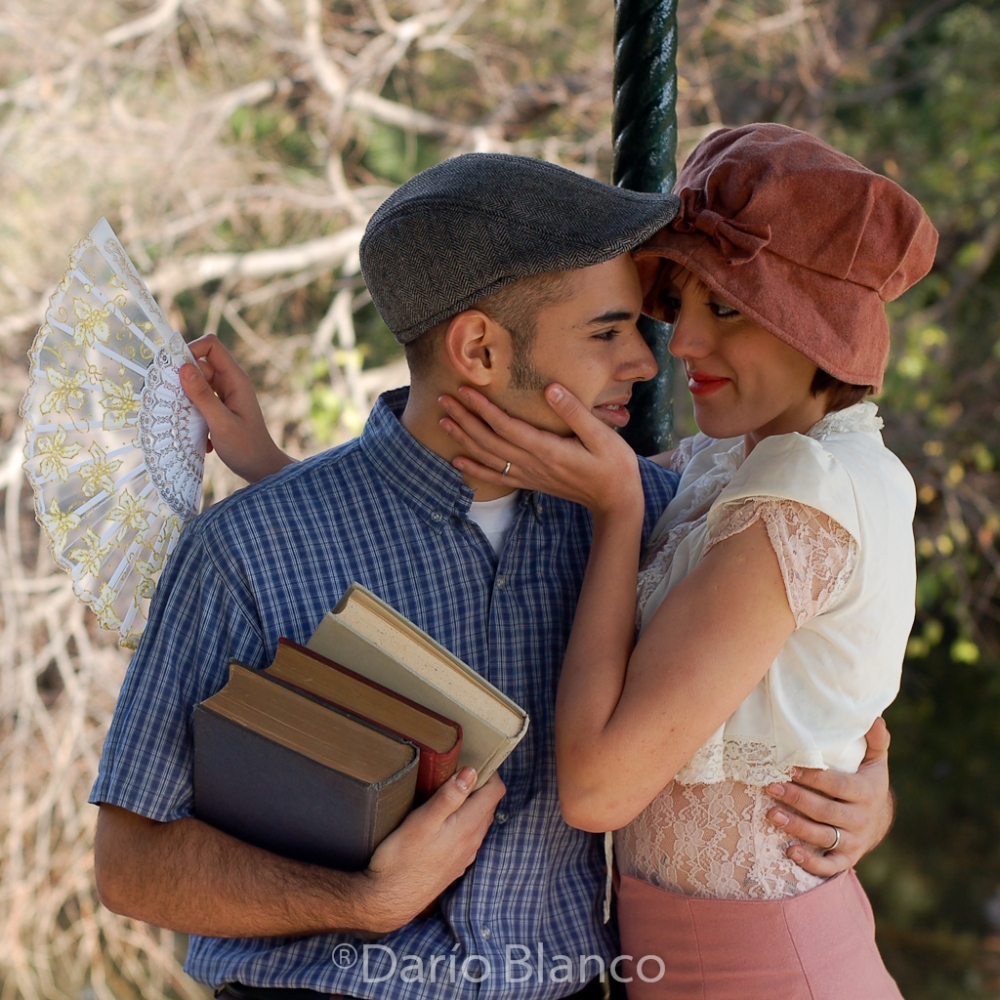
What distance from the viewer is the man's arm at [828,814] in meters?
1.52

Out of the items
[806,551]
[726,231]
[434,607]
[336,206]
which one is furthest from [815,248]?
[336,206]

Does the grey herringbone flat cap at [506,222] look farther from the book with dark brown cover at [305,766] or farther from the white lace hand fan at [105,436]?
the book with dark brown cover at [305,766]

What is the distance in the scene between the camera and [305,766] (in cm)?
127

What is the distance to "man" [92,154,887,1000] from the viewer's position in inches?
56.4

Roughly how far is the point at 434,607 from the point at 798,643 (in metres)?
0.53

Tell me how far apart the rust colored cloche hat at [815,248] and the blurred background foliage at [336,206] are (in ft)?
9.97

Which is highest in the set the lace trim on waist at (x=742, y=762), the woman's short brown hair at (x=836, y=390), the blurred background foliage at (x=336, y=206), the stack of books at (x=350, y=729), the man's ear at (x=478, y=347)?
the man's ear at (x=478, y=347)

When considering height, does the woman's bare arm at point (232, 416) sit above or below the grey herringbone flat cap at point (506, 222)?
below

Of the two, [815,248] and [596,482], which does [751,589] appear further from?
[815,248]

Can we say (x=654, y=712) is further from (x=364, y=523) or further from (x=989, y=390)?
(x=989, y=390)

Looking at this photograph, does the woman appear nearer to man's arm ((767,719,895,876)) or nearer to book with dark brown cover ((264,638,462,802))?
man's arm ((767,719,895,876))

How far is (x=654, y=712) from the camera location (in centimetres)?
136

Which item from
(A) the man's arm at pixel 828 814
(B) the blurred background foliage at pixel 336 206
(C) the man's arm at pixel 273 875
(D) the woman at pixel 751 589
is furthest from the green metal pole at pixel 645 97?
(B) the blurred background foliage at pixel 336 206

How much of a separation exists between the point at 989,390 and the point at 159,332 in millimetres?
5510
